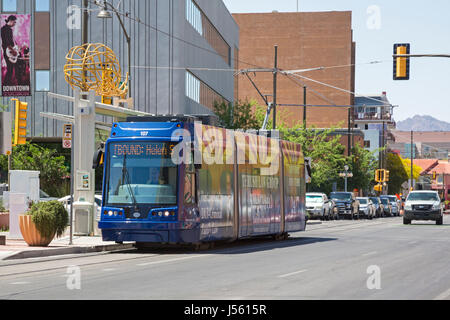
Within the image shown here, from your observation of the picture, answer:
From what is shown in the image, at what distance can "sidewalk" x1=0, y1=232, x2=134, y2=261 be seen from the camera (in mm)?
20781

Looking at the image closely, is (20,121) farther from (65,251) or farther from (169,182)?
(169,182)

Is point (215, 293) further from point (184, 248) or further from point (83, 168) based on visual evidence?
point (83, 168)

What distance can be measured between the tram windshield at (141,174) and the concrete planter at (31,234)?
2054 millimetres

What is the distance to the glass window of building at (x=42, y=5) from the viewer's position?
55.4 m

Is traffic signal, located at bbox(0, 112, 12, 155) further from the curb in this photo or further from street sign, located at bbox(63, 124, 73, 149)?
the curb

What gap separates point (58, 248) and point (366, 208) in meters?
48.3

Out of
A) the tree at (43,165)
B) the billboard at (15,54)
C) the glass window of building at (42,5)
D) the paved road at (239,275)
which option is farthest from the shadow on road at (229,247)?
the glass window of building at (42,5)

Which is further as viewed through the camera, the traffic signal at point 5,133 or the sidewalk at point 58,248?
the traffic signal at point 5,133

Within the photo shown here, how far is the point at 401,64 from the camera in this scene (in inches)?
1200

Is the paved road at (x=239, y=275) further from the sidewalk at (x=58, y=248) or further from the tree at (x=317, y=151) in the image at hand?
the tree at (x=317, y=151)

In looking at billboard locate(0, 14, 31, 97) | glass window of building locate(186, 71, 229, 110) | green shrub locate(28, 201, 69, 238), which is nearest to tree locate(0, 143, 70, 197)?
billboard locate(0, 14, 31, 97)

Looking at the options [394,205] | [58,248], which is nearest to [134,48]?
[58,248]

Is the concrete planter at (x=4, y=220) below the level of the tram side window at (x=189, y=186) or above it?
below
